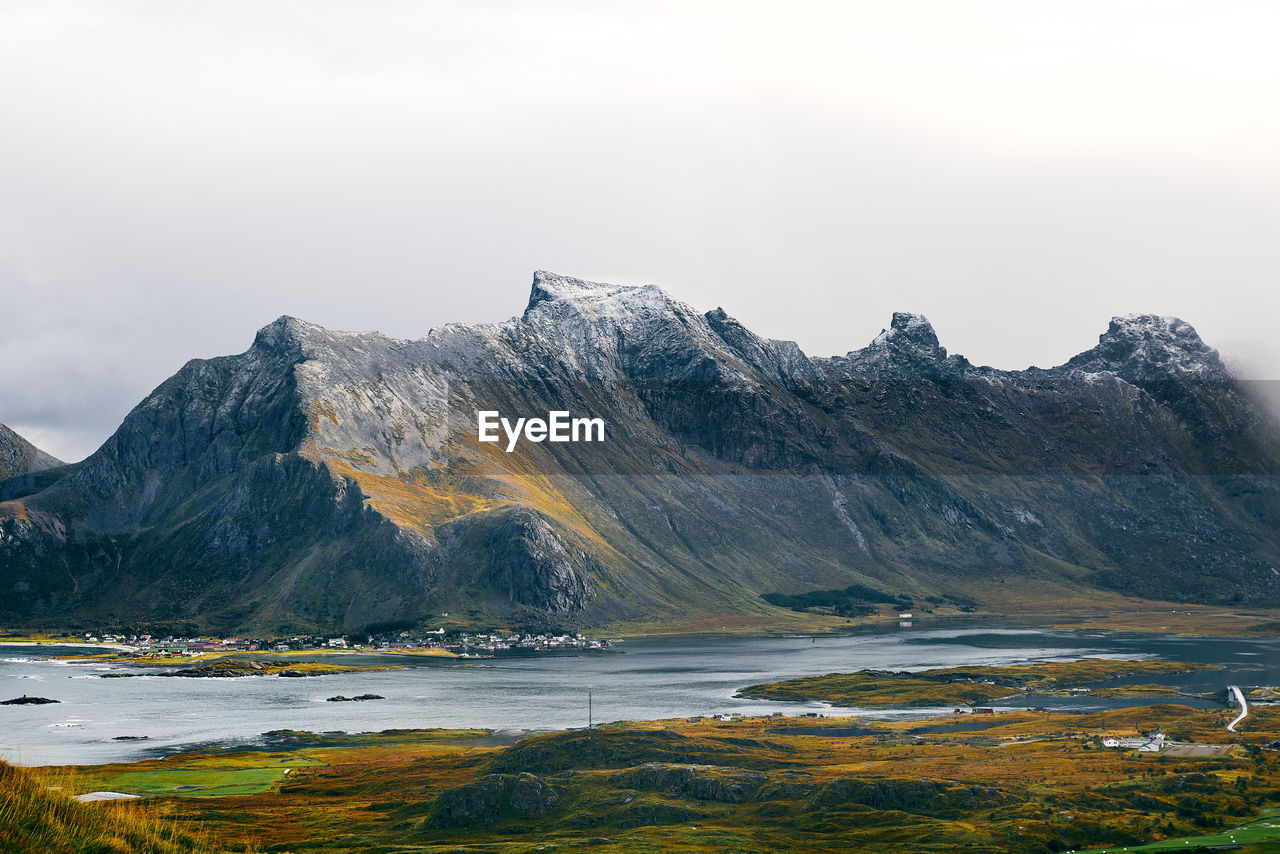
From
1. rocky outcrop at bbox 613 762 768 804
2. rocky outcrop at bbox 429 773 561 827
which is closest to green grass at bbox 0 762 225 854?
rocky outcrop at bbox 429 773 561 827

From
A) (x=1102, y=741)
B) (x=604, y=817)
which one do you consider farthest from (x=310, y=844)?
(x=1102, y=741)

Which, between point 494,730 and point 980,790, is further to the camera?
point 494,730

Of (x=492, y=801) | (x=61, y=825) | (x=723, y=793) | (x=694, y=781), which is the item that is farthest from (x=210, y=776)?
(x=61, y=825)

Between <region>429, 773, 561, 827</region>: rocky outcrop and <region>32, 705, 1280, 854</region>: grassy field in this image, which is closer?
<region>32, 705, 1280, 854</region>: grassy field

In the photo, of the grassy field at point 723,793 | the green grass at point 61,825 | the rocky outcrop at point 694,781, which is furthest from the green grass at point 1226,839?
the green grass at point 61,825

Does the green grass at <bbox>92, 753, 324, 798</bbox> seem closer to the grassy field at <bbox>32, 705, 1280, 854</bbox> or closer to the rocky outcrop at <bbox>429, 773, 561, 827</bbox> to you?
the grassy field at <bbox>32, 705, 1280, 854</bbox>

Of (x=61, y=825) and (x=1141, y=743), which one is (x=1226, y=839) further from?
(x=61, y=825)

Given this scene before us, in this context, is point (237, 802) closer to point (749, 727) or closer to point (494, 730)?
point (494, 730)

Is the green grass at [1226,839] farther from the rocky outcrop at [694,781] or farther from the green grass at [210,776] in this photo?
the green grass at [210,776]

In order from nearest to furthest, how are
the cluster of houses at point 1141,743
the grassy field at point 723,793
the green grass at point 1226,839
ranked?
the green grass at point 1226,839 < the grassy field at point 723,793 < the cluster of houses at point 1141,743

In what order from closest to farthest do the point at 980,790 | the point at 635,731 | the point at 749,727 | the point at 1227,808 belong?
the point at 1227,808, the point at 980,790, the point at 635,731, the point at 749,727

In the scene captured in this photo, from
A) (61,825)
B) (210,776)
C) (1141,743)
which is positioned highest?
(61,825)
